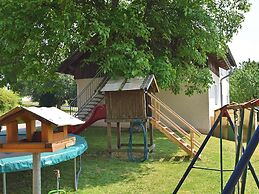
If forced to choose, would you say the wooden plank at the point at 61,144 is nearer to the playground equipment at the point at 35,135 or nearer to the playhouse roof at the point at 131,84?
the playground equipment at the point at 35,135

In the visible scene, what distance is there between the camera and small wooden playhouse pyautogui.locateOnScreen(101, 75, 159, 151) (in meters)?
10.4

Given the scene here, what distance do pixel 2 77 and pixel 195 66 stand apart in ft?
28.1

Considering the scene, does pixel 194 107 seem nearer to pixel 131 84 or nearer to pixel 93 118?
pixel 93 118

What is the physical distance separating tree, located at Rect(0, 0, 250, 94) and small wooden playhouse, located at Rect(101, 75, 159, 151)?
0.40 metres

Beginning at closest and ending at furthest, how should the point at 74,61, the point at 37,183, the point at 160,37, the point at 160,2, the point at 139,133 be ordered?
the point at 37,183
the point at 160,2
the point at 160,37
the point at 139,133
the point at 74,61

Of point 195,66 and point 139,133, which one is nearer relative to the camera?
point 195,66

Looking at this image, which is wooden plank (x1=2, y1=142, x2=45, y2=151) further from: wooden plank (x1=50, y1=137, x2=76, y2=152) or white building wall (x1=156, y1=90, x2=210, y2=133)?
white building wall (x1=156, y1=90, x2=210, y2=133)

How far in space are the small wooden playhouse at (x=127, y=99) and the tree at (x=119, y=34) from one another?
0.40 meters

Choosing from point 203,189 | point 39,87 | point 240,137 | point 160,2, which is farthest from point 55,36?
point 39,87

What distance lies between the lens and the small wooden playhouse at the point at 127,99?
10438 mm

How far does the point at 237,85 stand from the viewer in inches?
1177

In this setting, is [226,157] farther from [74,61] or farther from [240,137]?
[74,61]

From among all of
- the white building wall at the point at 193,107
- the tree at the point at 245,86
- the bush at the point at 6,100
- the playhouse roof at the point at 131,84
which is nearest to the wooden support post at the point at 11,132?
the playhouse roof at the point at 131,84

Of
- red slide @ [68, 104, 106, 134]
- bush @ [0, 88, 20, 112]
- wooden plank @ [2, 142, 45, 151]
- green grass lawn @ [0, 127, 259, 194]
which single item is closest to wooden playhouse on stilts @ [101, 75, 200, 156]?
green grass lawn @ [0, 127, 259, 194]
